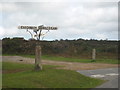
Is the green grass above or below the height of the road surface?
above

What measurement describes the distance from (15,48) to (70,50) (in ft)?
38.1

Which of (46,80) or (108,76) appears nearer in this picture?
(46,80)

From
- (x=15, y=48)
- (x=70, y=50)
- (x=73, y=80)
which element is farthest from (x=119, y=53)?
(x=73, y=80)

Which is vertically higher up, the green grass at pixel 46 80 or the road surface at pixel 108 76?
the green grass at pixel 46 80

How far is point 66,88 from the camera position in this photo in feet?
51.4

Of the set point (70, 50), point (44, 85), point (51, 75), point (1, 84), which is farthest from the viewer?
point (70, 50)

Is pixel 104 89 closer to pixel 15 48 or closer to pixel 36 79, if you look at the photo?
pixel 36 79

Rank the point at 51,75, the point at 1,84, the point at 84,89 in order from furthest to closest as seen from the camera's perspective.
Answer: the point at 51,75, the point at 84,89, the point at 1,84

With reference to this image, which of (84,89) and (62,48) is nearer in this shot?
(84,89)

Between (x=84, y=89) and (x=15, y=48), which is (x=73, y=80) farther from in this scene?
(x=15, y=48)

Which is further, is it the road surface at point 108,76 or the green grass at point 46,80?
the road surface at point 108,76

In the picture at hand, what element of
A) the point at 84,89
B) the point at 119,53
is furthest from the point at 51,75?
the point at 119,53

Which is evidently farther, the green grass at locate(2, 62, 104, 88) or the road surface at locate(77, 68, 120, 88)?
the road surface at locate(77, 68, 120, 88)

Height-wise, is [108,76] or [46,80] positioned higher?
A: [46,80]
